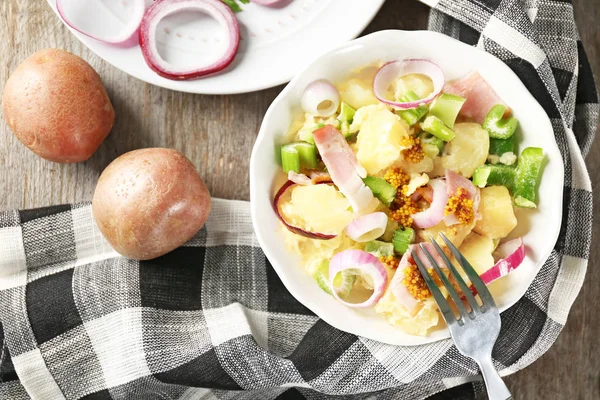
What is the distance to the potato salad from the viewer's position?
4.60ft

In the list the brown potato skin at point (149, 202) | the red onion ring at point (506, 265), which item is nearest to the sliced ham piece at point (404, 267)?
the red onion ring at point (506, 265)

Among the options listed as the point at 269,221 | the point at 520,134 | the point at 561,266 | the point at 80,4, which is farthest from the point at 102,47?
the point at 561,266

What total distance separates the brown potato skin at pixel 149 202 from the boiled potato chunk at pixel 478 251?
618mm

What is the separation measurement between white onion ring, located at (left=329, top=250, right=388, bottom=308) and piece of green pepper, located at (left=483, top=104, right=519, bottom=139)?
15.3 inches

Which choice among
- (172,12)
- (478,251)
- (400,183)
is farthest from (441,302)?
(172,12)

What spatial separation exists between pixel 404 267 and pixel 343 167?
0.25 metres

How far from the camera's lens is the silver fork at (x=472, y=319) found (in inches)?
54.8

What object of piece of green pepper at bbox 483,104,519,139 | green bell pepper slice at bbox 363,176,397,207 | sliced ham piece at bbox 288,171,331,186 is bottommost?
sliced ham piece at bbox 288,171,331,186

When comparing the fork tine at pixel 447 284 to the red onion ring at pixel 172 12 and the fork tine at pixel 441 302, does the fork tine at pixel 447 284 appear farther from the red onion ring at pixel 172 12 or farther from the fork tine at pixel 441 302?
the red onion ring at pixel 172 12

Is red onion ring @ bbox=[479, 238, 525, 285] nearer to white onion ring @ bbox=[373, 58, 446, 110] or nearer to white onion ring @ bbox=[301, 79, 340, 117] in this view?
white onion ring @ bbox=[373, 58, 446, 110]

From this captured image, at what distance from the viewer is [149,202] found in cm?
152

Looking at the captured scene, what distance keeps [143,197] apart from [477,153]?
2.50 ft

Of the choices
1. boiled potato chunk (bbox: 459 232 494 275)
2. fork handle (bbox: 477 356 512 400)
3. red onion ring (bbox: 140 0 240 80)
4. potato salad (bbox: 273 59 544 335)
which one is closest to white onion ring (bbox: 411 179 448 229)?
potato salad (bbox: 273 59 544 335)

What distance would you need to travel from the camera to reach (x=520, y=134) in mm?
1493
